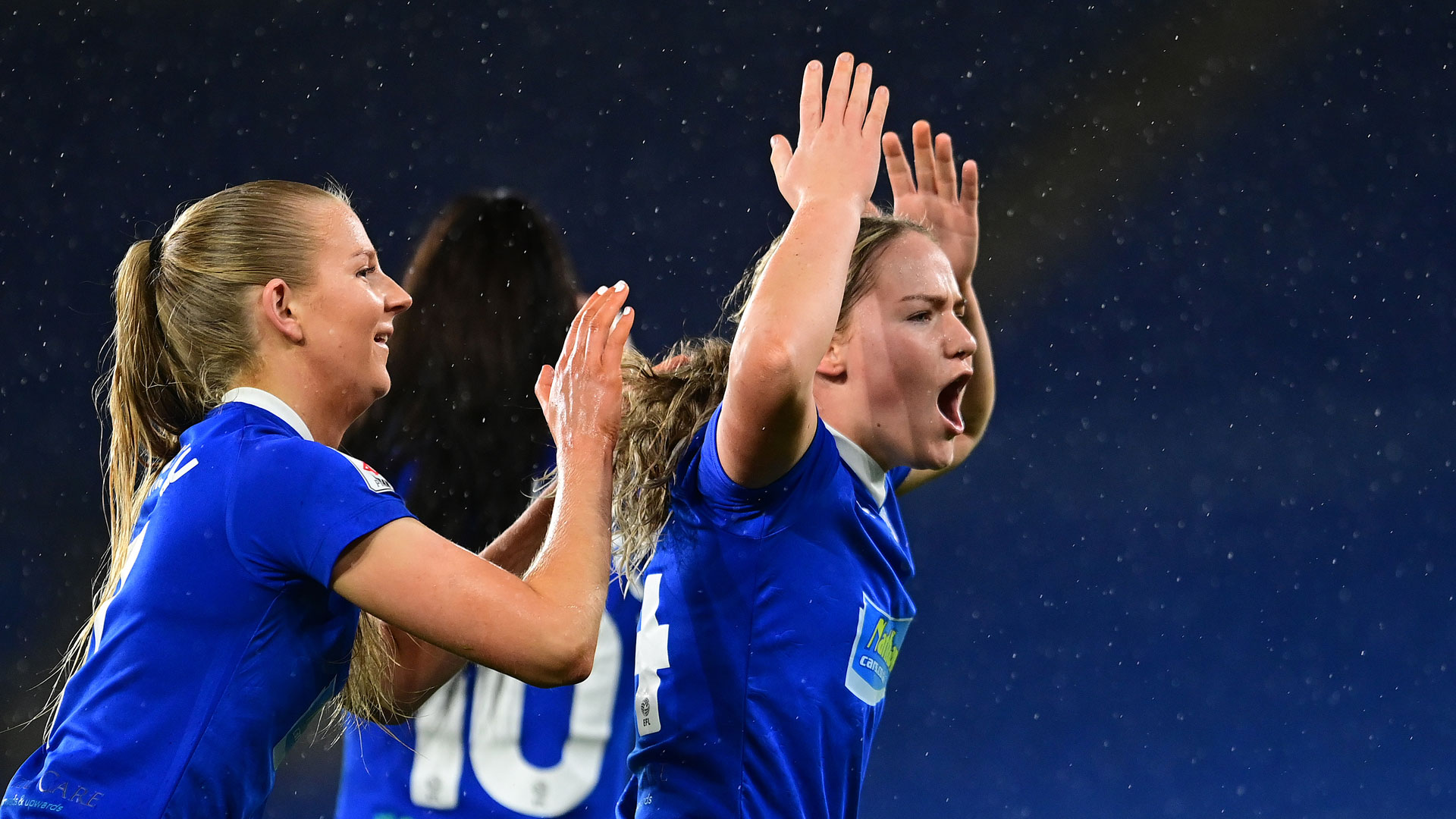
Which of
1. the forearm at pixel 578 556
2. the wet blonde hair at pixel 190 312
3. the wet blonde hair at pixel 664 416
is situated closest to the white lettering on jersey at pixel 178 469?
the wet blonde hair at pixel 190 312

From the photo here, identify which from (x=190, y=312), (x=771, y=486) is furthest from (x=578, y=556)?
(x=190, y=312)

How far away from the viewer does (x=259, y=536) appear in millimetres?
1384

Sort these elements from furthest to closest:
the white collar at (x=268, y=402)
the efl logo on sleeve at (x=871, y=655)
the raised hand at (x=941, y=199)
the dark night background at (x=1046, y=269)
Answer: the dark night background at (x=1046, y=269) < the raised hand at (x=941, y=199) < the efl logo on sleeve at (x=871, y=655) < the white collar at (x=268, y=402)

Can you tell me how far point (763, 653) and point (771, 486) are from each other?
0.22 meters

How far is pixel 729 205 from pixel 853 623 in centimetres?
449

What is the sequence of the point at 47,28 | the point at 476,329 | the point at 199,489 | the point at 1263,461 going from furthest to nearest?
1. the point at 1263,461
2. the point at 47,28
3. the point at 476,329
4. the point at 199,489

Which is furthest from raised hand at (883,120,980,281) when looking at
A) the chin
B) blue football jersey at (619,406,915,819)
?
blue football jersey at (619,406,915,819)

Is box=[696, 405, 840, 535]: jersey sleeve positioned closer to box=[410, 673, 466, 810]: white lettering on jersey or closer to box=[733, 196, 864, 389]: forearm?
box=[733, 196, 864, 389]: forearm

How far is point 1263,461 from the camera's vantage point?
18.2ft

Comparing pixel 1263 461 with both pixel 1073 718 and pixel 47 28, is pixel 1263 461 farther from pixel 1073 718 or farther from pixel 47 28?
pixel 47 28

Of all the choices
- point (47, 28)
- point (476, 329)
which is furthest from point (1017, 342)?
point (47, 28)

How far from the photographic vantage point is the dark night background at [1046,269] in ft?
17.3

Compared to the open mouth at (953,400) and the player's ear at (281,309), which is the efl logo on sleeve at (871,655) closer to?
the open mouth at (953,400)

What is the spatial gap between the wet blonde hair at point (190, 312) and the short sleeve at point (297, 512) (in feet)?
0.81
